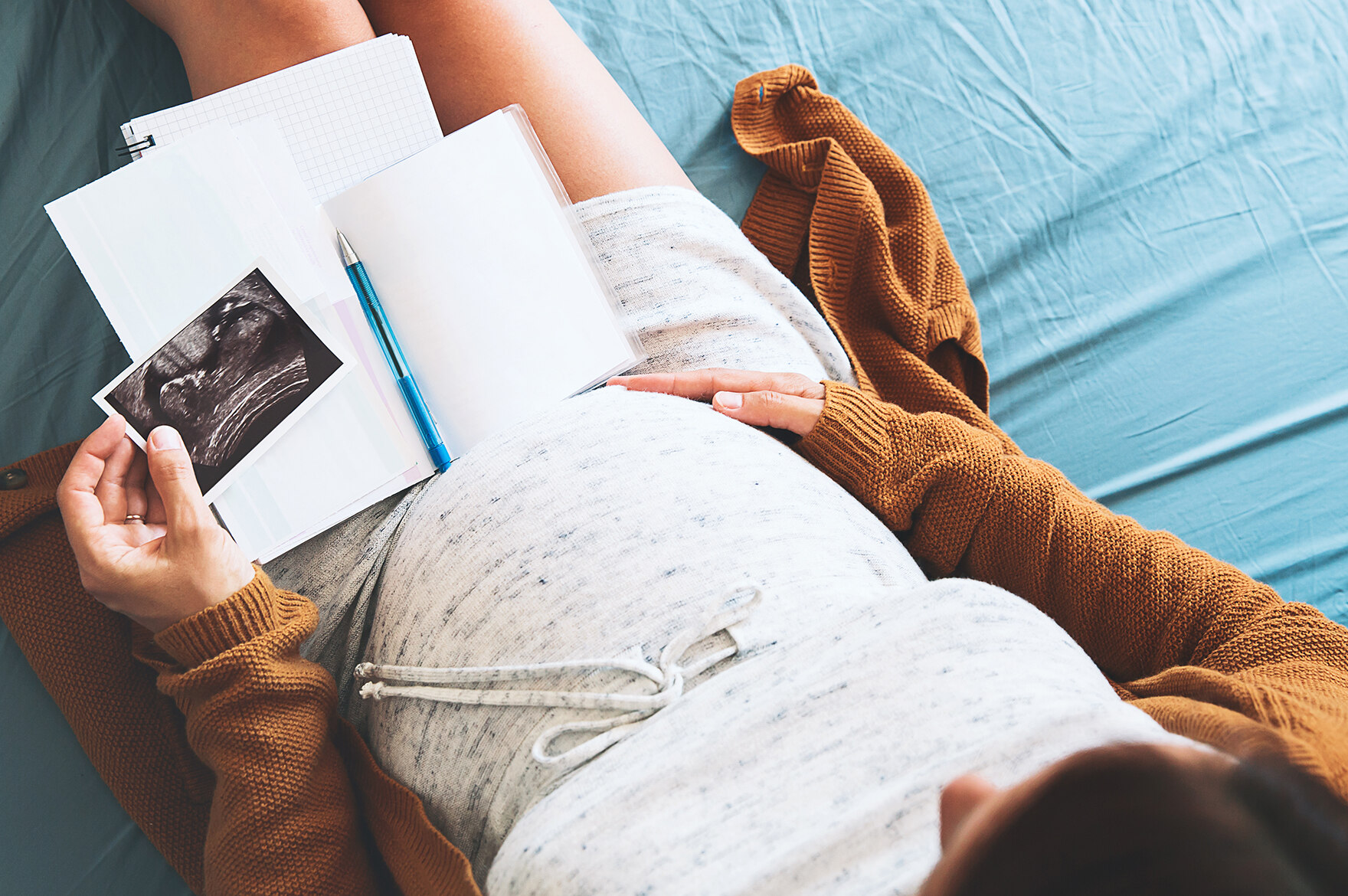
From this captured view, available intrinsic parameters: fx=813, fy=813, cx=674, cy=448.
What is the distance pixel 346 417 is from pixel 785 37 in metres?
0.68

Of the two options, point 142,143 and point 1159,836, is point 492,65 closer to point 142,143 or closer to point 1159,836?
point 142,143

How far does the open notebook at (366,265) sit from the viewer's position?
0.60 m

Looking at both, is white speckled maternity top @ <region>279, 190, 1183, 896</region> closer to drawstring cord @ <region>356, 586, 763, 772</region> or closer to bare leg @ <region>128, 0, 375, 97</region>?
drawstring cord @ <region>356, 586, 763, 772</region>

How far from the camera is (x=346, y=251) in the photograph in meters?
0.64

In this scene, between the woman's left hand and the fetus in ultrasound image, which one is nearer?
the fetus in ultrasound image

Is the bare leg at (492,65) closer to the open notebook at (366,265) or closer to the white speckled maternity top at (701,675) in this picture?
the open notebook at (366,265)

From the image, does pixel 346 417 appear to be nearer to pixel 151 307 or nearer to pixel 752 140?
pixel 151 307

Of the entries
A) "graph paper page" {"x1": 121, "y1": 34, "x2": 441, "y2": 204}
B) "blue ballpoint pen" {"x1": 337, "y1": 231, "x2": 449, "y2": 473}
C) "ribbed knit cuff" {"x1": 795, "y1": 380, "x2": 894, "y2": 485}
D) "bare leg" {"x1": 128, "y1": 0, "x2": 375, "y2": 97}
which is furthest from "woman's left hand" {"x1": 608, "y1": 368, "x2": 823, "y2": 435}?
"bare leg" {"x1": 128, "y1": 0, "x2": 375, "y2": 97}

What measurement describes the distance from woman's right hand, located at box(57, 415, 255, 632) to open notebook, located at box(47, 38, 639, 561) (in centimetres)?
4

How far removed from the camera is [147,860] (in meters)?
0.67

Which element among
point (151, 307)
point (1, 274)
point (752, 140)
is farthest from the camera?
point (752, 140)

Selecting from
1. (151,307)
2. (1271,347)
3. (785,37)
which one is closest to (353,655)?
(151,307)

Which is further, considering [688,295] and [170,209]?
[688,295]

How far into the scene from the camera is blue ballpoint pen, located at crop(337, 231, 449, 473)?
64cm
